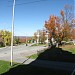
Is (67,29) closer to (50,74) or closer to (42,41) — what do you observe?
(50,74)

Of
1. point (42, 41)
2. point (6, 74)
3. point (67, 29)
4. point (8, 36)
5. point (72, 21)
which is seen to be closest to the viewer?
point (6, 74)

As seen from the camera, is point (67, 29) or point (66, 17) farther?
point (66, 17)

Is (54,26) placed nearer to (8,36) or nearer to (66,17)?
(66,17)

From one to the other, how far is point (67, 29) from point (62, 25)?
167cm

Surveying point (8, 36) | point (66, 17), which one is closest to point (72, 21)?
point (66, 17)

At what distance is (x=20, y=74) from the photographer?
46.6 feet

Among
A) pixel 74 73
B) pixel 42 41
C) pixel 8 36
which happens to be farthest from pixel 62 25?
pixel 42 41

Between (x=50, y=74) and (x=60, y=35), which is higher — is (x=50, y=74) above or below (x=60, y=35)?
below

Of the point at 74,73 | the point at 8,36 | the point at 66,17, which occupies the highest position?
the point at 66,17

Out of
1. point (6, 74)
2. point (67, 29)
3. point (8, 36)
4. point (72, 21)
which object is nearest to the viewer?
point (6, 74)

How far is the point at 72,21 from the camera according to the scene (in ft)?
138

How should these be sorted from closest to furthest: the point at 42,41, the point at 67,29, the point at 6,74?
the point at 6,74
the point at 67,29
the point at 42,41

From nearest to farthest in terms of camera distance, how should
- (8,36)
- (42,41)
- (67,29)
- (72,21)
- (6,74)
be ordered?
1. (6,74)
2. (67,29)
3. (72,21)
4. (8,36)
5. (42,41)

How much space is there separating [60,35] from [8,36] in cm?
2048
